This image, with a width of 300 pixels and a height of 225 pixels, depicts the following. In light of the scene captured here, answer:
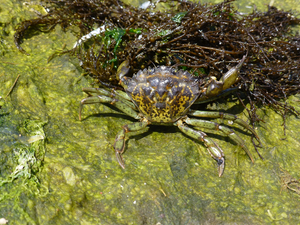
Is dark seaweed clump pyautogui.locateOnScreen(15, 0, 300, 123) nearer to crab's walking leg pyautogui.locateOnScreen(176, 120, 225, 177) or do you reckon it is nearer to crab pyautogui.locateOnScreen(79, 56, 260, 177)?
crab pyautogui.locateOnScreen(79, 56, 260, 177)

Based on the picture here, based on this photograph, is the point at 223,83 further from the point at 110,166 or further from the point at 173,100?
the point at 110,166

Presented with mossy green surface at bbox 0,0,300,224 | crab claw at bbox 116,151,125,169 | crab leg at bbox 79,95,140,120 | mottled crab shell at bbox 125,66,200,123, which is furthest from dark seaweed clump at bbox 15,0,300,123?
crab claw at bbox 116,151,125,169

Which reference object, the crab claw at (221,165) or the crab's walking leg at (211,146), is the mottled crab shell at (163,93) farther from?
the crab claw at (221,165)

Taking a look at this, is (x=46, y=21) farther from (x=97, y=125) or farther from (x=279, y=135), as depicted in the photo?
(x=279, y=135)

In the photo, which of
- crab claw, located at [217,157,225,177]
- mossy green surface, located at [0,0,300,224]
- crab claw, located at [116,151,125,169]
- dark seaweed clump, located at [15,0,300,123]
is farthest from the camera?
dark seaweed clump, located at [15,0,300,123]

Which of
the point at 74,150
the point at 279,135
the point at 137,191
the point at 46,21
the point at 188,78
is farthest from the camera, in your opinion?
the point at 46,21

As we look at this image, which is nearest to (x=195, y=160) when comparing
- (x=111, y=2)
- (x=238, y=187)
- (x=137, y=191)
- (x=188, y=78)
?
(x=238, y=187)

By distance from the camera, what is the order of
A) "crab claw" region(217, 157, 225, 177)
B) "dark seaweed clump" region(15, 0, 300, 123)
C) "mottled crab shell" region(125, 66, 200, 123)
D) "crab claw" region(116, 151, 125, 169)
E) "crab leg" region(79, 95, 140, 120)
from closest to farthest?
"crab claw" region(116, 151, 125, 169), "crab claw" region(217, 157, 225, 177), "mottled crab shell" region(125, 66, 200, 123), "crab leg" region(79, 95, 140, 120), "dark seaweed clump" region(15, 0, 300, 123)

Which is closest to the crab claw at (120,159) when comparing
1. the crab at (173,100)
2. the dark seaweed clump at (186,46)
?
the crab at (173,100)
